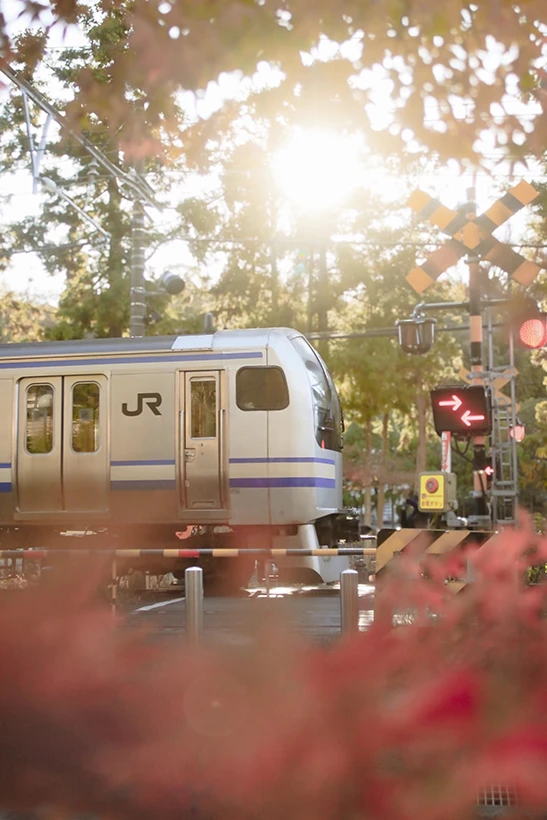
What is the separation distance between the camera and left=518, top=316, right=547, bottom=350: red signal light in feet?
28.9

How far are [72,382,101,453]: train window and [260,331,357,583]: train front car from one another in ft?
7.56

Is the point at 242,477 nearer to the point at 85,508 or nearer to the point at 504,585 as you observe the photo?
the point at 85,508


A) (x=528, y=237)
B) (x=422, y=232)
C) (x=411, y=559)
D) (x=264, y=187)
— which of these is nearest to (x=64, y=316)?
(x=264, y=187)

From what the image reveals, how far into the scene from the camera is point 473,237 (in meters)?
11.4

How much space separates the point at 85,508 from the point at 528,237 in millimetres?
17903

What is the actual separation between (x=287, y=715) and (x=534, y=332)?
5.53m

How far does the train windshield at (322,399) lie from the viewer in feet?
44.0

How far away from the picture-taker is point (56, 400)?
13.5 metres

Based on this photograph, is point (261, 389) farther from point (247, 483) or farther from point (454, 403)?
point (454, 403)

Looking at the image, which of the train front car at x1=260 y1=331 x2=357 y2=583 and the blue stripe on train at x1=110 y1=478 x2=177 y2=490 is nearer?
the train front car at x1=260 y1=331 x2=357 y2=583

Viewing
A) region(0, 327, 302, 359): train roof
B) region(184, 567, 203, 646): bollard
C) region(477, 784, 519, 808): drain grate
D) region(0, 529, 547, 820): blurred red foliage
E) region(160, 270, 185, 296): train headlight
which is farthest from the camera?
region(160, 270, 185, 296): train headlight

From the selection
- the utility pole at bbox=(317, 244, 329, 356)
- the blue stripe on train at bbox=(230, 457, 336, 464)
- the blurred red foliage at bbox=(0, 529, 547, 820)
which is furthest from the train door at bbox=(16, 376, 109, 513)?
the utility pole at bbox=(317, 244, 329, 356)

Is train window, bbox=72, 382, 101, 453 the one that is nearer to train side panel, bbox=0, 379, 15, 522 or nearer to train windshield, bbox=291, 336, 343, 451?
train side panel, bbox=0, 379, 15, 522

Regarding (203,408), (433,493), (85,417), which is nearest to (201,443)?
(203,408)
